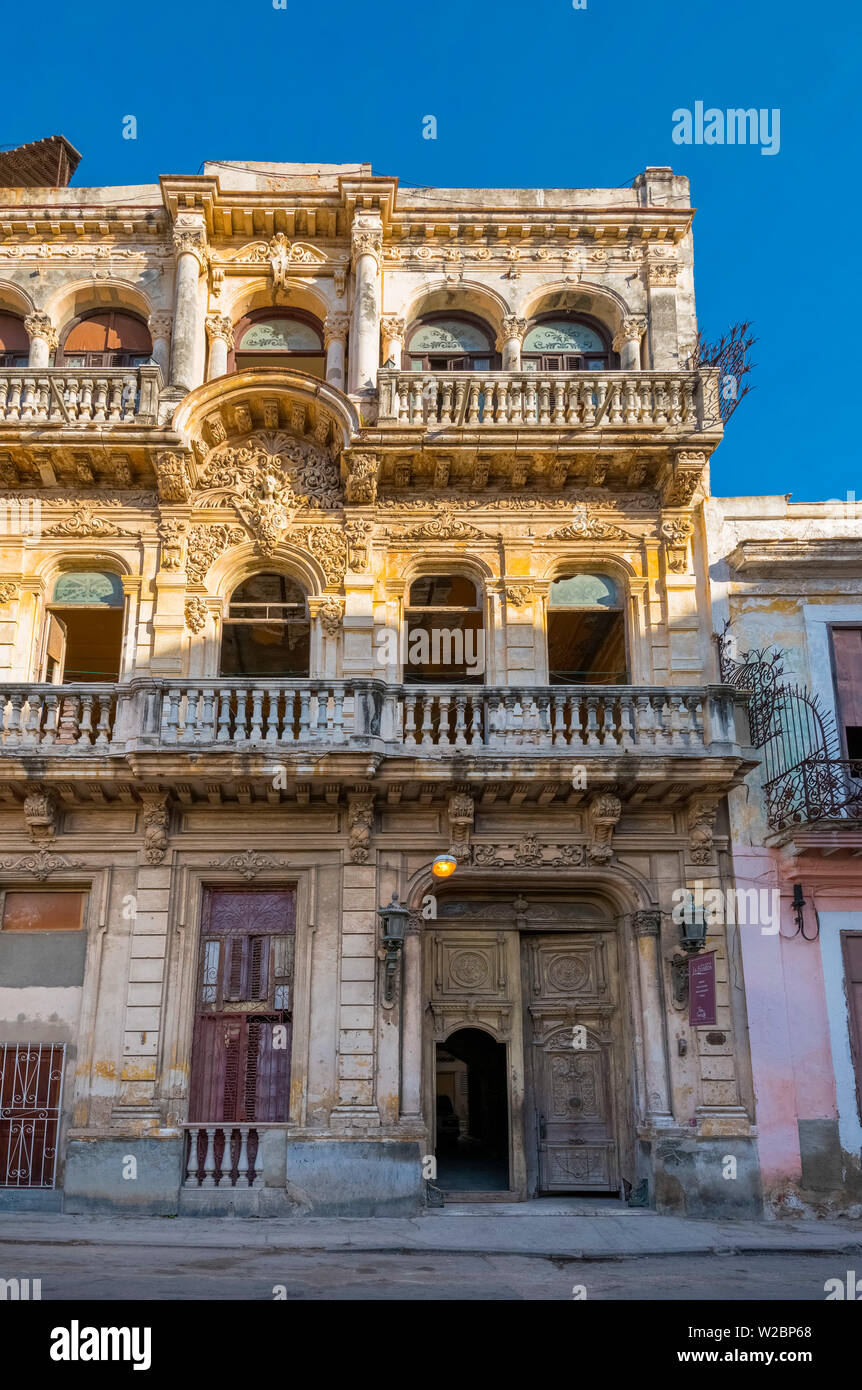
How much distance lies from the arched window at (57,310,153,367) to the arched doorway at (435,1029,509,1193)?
10.9 m

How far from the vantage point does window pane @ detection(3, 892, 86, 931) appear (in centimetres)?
1406

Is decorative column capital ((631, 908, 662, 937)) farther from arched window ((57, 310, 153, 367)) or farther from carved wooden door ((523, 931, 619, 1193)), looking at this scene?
arched window ((57, 310, 153, 367))

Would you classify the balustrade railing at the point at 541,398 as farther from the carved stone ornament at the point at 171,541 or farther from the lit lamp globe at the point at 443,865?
the lit lamp globe at the point at 443,865

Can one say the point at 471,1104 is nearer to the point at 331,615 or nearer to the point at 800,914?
the point at 800,914

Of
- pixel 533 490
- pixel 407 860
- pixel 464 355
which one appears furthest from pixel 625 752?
pixel 464 355

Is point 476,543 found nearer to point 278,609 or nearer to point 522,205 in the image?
point 278,609

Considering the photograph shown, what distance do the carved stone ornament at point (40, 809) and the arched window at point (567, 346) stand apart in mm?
9269

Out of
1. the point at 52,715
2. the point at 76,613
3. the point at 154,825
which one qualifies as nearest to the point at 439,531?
the point at 76,613

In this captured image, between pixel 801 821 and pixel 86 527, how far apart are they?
10.1 m

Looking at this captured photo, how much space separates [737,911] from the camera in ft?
45.6

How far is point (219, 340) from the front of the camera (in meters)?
16.6

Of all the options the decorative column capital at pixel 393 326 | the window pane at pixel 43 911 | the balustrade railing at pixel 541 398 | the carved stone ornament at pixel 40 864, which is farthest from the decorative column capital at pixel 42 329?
the window pane at pixel 43 911

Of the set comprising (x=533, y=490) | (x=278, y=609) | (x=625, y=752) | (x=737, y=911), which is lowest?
(x=737, y=911)

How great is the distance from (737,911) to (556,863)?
2291 mm
